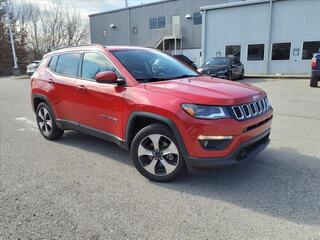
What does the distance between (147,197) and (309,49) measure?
20.1m

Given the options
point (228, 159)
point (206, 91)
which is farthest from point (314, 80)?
point (228, 159)

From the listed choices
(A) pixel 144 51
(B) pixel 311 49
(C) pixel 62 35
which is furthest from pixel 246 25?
(C) pixel 62 35

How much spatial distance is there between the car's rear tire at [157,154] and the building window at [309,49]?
19.6 metres

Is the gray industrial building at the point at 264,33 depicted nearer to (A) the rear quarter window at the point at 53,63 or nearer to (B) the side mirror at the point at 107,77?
(A) the rear quarter window at the point at 53,63

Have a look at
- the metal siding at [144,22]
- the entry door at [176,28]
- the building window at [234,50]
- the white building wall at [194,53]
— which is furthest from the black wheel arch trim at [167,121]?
the entry door at [176,28]

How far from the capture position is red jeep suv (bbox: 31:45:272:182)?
3.35m

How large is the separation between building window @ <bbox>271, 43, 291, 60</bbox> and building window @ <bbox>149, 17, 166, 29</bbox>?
1664 centimetres

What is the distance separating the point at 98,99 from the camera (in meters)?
4.35

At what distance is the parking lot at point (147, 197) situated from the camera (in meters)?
2.86

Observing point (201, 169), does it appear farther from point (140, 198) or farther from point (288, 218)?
point (288, 218)

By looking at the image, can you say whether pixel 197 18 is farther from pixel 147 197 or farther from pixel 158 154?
pixel 147 197

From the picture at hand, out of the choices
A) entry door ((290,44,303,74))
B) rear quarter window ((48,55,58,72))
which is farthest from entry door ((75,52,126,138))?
entry door ((290,44,303,74))

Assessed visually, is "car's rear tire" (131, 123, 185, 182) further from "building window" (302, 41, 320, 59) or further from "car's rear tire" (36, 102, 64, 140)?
"building window" (302, 41, 320, 59)

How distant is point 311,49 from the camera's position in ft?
65.3
